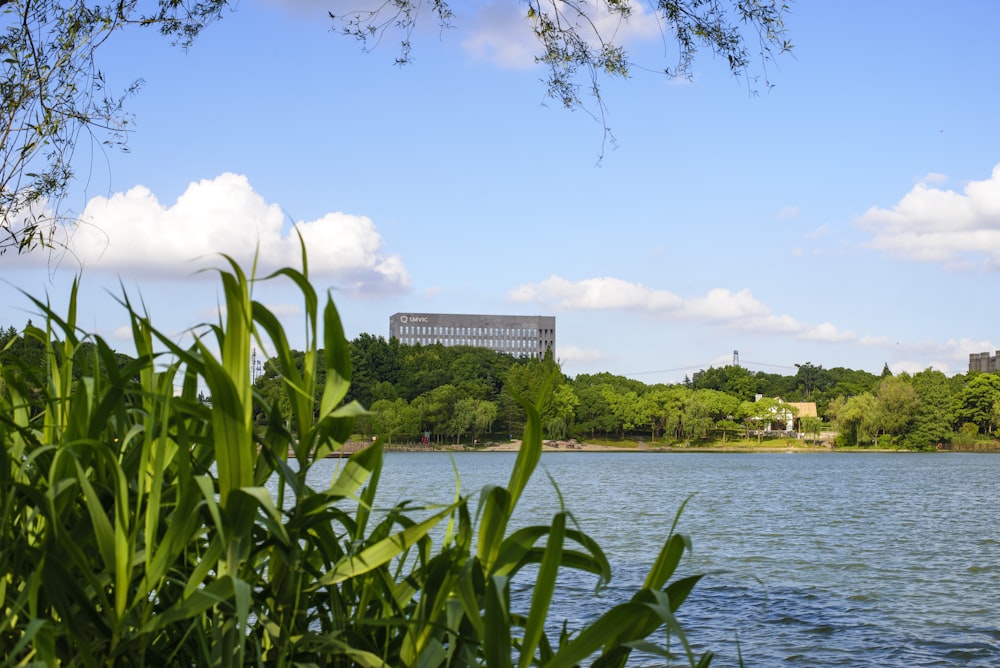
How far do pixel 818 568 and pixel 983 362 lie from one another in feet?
480

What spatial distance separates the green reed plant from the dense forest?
9070 centimetres

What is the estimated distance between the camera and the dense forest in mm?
101625

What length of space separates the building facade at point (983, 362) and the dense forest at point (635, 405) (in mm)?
26627

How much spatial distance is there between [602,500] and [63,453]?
1401 inches

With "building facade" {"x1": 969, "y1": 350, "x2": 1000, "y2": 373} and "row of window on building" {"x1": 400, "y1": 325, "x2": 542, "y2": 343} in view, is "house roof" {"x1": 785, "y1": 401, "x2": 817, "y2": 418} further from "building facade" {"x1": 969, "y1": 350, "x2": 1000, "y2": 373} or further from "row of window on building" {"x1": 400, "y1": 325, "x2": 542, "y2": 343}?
"row of window on building" {"x1": 400, "y1": 325, "x2": 542, "y2": 343}

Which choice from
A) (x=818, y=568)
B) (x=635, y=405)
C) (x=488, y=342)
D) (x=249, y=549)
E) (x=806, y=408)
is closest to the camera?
(x=249, y=549)

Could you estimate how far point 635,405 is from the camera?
11619cm

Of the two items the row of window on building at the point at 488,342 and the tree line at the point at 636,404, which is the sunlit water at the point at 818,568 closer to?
the tree line at the point at 636,404

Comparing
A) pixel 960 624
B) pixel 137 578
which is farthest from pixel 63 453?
pixel 960 624

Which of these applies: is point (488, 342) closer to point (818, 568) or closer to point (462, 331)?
point (462, 331)

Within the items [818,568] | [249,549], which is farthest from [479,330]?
[249,549]

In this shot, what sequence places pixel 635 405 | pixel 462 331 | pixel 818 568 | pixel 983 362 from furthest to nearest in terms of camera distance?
pixel 462 331 < pixel 983 362 < pixel 635 405 < pixel 818 568

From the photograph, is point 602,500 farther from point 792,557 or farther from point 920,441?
point 920,441

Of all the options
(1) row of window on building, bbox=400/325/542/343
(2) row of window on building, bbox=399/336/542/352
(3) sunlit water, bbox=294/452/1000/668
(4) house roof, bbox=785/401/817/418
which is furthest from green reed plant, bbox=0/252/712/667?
(1) row of window on building, bbox=400/325/542/343
